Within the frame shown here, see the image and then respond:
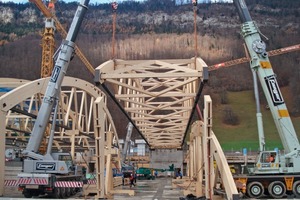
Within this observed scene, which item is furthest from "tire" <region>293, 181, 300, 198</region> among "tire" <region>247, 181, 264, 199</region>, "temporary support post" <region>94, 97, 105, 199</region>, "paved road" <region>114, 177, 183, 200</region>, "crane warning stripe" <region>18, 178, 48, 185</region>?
"crane warning stripe" <region>18, 178, 48, 185</region>

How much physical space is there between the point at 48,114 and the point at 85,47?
13940cm

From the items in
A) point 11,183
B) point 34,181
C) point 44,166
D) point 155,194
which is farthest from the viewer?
point 155,194

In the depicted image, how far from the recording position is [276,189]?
971 inches

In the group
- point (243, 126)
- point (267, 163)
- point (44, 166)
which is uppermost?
point (243, 126)

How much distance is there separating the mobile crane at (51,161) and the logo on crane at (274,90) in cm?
1159

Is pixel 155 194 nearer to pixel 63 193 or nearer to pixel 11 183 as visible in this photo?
pixel 63 193

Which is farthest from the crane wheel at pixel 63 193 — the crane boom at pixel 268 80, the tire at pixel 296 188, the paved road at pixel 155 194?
the tire at pixel 296 188

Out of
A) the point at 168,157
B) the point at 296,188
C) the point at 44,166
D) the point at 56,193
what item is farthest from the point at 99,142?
the point at 168,157

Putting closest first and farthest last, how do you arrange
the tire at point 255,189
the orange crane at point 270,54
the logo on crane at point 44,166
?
the logo on crane at point 44,166, the tire at point 255,189, the orange crane at point 270,54

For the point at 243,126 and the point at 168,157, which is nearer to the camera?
the point at 168,157

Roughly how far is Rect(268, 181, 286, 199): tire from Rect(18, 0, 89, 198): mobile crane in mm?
11132

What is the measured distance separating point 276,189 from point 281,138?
301 cm

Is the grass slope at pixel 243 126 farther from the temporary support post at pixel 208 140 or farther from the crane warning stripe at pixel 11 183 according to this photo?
the temporary support post at pixel 208 140

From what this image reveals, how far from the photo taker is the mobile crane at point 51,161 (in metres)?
22.5
